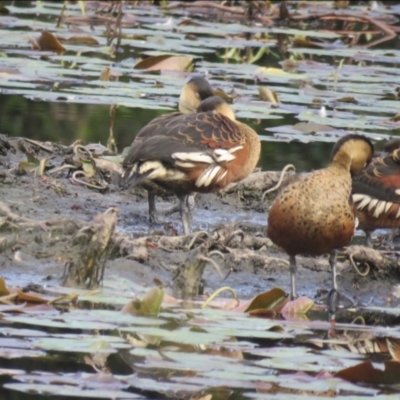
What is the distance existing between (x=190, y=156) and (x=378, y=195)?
134cm

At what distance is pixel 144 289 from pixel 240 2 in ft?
55.7

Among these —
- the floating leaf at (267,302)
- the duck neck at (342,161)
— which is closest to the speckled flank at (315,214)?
the duck neck at (342,161)

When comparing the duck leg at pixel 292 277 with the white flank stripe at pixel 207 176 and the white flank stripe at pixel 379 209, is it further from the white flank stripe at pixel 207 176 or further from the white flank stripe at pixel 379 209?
the white flank stripe at pixel 207 176

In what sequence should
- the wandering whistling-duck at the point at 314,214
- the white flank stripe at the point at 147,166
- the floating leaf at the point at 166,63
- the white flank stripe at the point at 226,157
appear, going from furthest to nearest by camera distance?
the floating leaf at the point at 166,63
the white flank stripe at the point at 226,157
the white flank stripe at the point at 147,166
the wandering whistling-duck at the point at 314,214

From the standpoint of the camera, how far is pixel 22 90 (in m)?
12.6

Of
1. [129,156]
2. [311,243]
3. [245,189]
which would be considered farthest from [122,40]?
[311,243]

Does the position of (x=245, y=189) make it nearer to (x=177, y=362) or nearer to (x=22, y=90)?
(x=22, y=90)

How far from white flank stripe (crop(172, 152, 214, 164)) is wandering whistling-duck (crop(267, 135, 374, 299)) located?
160 cm

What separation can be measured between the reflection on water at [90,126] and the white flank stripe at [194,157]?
219 cm

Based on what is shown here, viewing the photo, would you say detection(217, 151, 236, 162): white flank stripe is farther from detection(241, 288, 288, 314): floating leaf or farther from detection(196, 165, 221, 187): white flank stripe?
detection(241, 288, 288, 314): floating leaf

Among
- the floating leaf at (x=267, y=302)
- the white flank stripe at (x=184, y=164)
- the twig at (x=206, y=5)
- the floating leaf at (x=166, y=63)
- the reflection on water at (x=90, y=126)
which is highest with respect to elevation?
the twig at (x=206, y=5)

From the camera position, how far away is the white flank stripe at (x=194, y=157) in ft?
26.7

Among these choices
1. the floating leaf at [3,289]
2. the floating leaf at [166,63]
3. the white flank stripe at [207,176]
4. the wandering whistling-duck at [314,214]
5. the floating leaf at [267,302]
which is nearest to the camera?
the floating leaf at [3,289]

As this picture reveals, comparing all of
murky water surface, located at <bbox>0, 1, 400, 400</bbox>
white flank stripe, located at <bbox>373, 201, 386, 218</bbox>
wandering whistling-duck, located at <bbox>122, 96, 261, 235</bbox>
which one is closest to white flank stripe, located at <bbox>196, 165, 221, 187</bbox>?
wandering whistling-duck, located at <bbox>122, 96, 261, 235</bbox>
